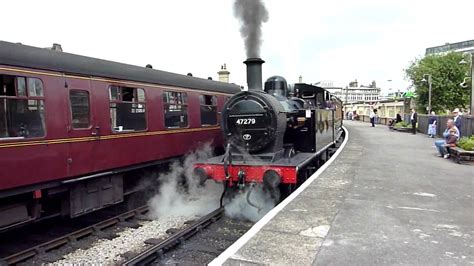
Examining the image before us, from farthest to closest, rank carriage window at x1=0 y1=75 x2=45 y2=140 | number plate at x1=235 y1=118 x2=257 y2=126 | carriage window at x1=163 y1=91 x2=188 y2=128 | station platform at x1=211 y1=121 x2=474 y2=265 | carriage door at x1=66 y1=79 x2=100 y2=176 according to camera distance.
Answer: carriage window at x1=163 y1=91 x2=188 y2=128
number plate at x1=235 y1=118 x2=257 y2=126
carriage door at x1=66 y1=79 x2=100 y2=176
carriage window at x1=0 y1=75 x2=45 y2=140
station platform at x1=211 y1=121 x2=474 y2=265

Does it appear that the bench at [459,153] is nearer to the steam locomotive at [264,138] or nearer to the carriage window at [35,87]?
the steam locomotive at [264,138]

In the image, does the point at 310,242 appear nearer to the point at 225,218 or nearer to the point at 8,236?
the point at 225,218

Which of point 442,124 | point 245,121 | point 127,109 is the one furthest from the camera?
point 442,124

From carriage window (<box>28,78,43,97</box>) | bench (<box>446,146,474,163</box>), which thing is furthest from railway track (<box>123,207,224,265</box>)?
bench (<box>446,146,474,163</box>)

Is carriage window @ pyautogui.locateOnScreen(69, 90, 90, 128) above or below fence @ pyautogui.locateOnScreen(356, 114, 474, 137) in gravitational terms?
above

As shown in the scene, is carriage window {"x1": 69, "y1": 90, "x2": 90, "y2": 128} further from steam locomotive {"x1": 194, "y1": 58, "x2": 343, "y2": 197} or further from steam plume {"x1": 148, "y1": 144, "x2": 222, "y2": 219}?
steam plume {"x1": 148, "y1": 144, "x2": 222, "y2": 219}

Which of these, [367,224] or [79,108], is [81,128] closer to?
[79,108]

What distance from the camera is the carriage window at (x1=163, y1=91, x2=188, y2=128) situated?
9188 mm

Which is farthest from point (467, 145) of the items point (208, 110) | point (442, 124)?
point (442, 124)

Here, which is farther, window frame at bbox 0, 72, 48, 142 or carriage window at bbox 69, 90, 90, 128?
carriage window at bbox 69, 90, 90, 128

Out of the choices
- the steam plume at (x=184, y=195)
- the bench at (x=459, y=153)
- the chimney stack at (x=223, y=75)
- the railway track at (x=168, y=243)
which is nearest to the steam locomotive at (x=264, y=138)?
the railway track at (x=168, y=243)

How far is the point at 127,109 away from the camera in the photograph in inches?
310

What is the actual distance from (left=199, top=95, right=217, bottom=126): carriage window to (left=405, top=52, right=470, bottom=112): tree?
27244mm

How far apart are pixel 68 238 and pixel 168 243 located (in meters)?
1.77
